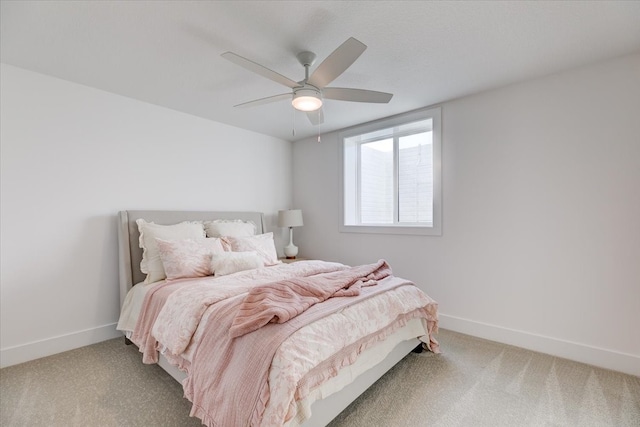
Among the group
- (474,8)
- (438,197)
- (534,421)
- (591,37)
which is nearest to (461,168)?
(438,197)

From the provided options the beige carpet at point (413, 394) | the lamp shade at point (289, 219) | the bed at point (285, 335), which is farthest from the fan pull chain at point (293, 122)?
the beige carpet at point (413, 394)

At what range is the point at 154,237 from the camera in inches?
109

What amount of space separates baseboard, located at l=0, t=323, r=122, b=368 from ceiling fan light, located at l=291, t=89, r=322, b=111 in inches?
110

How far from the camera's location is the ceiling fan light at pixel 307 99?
2088mm

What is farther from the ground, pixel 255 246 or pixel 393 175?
pixel 393 175

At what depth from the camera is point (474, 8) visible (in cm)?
173

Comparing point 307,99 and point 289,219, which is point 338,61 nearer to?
point 307,99

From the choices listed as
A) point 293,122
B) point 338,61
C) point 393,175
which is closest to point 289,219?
point 293,122

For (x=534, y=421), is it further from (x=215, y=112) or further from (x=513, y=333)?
(x=215, y=112)

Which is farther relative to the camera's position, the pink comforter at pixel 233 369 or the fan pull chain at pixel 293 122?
the fan pull chain at pixel 293 122

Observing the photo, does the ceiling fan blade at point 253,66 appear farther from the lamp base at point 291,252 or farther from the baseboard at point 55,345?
the baseboard at point 55,345

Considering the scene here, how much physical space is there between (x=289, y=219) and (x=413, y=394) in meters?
2.68

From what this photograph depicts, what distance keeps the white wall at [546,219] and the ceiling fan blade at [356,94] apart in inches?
51.2

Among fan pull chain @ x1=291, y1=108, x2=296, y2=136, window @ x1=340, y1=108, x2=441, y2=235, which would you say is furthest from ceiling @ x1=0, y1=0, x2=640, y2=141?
window @ x1=340, y1=108, x2=441, y2=235
